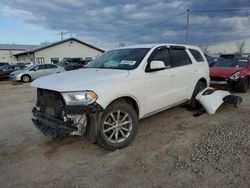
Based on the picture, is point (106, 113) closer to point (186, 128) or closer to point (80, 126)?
point (80, 126)

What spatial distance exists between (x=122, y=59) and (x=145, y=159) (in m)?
2.14

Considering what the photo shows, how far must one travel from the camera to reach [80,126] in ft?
11.9

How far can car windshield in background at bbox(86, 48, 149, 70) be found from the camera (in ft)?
15.0

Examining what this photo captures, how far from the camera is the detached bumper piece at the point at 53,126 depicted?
3.60m

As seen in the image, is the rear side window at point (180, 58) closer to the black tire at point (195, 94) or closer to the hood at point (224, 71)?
the black tire at point (195, 94)

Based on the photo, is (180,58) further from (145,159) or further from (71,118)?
(71,118)

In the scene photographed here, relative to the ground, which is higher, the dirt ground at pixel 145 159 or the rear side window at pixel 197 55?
the rear side window at pixel 197 55

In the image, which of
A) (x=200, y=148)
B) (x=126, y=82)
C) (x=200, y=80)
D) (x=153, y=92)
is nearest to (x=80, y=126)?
(x=126, y=82)

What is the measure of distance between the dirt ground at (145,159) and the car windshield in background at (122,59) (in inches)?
57.5

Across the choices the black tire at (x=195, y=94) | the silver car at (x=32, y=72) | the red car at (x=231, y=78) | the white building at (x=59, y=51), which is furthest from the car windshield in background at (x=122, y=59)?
the white building at (x=59, y=51)

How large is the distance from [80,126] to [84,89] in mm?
582

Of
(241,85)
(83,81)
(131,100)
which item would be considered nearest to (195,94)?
(131,100)

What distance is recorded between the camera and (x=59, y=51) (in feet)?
131

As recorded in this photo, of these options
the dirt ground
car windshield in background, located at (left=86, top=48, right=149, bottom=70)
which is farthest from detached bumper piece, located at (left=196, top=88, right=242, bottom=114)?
car windshield in background, located at (left=86, top=48, right=149, bottom=70)
